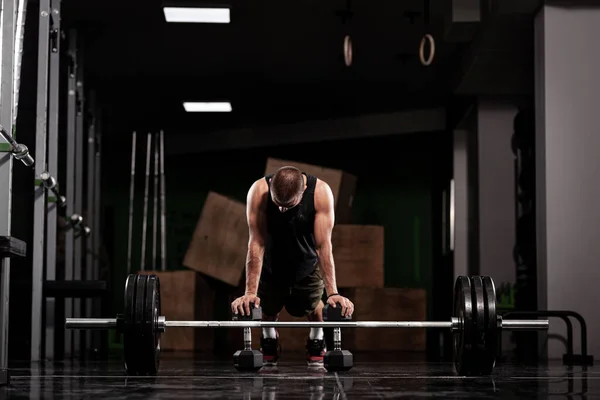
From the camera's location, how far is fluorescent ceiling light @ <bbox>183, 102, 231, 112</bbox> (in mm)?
10258

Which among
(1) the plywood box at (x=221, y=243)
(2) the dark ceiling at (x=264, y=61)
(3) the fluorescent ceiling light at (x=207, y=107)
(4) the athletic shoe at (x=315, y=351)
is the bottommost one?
(4) the athletic shoe at (x=315, y=351)

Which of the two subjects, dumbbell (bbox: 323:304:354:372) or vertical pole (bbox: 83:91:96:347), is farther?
vertical pole (bbox: 83:91:96:347)

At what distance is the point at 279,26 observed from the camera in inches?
299

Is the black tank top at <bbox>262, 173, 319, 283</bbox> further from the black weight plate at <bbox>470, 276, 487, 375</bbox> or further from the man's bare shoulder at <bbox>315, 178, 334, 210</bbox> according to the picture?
the black weight plate at <bbox>470, 276, 487, 375</bbox>

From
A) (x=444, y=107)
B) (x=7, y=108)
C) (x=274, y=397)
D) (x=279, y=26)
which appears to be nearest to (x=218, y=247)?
(x=279, y=26)

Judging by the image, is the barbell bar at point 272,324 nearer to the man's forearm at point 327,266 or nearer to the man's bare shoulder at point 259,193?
the man's forearm at point 327,266

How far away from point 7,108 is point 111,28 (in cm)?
425

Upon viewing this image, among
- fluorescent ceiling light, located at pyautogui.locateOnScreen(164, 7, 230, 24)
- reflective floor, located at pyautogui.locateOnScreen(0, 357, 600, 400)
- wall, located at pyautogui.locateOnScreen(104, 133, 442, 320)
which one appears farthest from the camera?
wall, located at pyautogui.locateOnScreen(104, 133, 442, 320)

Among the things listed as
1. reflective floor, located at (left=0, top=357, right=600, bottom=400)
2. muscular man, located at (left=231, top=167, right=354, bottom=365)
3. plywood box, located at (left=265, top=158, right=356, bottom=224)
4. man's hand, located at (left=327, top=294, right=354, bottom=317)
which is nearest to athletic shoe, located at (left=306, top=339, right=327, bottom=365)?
muscular man, located at (left=231, top=167, right=354, bottom=365)

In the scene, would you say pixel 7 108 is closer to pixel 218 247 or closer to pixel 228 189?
pixel 218 247

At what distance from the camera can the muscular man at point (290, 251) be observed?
4.04 meters

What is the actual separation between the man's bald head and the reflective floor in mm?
699

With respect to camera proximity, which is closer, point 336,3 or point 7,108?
point 7,108

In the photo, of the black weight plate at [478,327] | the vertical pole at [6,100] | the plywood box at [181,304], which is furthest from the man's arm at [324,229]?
the plywood box at [181,304]
